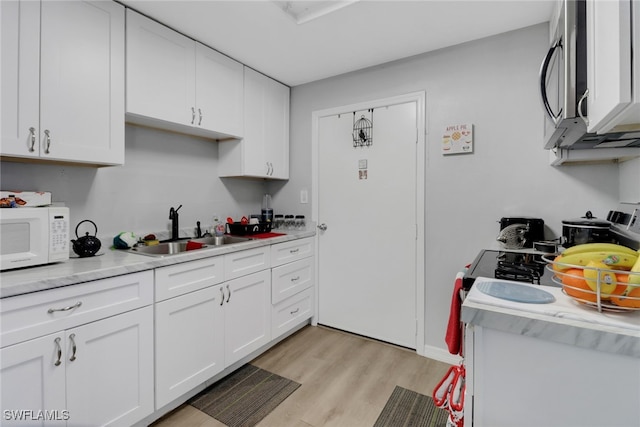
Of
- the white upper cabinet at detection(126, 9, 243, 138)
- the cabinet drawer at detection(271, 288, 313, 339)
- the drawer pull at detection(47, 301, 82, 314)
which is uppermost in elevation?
the white upper cabinet at detection(126, 9, 243, 138)

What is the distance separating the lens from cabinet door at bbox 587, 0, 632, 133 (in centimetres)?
64

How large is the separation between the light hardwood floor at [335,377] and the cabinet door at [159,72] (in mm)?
1904

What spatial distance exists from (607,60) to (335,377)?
2181 millimetres

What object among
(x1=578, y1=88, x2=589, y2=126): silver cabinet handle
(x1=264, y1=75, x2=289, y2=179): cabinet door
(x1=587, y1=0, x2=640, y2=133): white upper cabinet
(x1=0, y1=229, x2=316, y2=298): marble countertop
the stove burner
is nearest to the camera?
(x1=587, y1=0, x2=640, y2=133): white upper cabinet

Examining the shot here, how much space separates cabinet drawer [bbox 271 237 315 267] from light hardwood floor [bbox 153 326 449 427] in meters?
0.75

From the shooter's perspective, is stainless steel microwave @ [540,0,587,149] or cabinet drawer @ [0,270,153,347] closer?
stainless steel microwave @ [540,0,587,149]

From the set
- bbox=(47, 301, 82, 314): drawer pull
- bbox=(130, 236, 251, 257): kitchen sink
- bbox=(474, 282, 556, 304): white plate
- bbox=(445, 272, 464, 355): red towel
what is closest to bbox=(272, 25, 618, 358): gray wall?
bbox=(445, 272, 464, 355): red towel

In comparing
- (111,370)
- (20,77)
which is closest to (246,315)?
(111,370)

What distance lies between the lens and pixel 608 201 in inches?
71.9

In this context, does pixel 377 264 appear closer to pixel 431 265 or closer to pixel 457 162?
pixel 431 265

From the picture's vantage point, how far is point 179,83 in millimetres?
2098

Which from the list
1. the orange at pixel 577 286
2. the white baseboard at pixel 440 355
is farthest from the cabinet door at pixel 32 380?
the white baseboard at pixel 440 355

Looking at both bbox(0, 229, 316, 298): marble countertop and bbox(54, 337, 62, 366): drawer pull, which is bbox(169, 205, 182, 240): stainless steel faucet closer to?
bbox(0, 229, 316, 298): marble countertop

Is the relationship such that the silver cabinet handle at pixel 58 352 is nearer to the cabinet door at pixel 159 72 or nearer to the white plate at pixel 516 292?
the cabinet door at pixel 159 72
